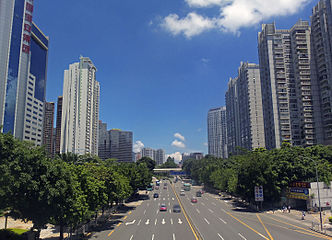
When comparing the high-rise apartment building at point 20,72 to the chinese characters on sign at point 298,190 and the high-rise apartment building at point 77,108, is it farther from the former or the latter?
the chinese characters on sign at point 298,190

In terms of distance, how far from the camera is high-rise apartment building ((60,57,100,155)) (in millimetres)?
165875

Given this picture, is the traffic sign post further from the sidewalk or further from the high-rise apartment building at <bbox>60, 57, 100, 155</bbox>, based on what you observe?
the high-rise apartment building at <bbox>60, 57, 100, 155</bbox>

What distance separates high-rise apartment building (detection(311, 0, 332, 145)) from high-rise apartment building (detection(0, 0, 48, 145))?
142m

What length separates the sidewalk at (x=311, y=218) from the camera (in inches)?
1382

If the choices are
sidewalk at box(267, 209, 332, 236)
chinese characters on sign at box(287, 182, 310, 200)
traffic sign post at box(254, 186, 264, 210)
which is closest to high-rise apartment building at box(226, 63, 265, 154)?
chinese characters on sign at box(287, 182, 310, 200)

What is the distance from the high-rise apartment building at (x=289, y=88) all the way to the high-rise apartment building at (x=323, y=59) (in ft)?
7.18

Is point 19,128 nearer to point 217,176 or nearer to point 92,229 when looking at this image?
point 217,176

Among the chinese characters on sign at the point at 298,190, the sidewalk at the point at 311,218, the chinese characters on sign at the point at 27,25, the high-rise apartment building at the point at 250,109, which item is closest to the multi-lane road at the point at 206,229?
the sidewalk at the point at 311,218

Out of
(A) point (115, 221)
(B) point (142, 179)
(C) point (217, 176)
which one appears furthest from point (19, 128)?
(A) point (115, 221)

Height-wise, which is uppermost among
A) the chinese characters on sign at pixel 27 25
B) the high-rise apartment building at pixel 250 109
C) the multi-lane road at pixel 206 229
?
the chinese characters on sign at pixel 27 25

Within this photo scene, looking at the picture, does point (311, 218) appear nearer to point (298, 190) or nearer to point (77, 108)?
point (298, 190)

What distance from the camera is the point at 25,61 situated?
14512 centimetres

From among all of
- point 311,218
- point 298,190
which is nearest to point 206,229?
point 311,218

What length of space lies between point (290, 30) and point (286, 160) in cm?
8402
